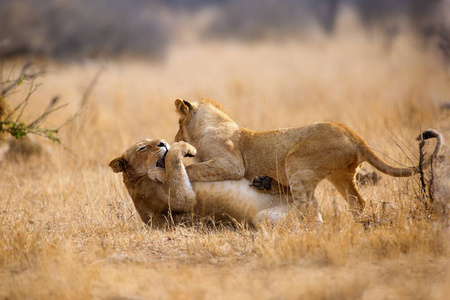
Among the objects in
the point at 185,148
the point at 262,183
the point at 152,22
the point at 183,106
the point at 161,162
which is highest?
the point at 152,22

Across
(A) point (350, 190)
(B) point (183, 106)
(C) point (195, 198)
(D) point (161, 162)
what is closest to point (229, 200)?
(C) point (195, 198)

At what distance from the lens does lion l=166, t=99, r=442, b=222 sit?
516cm

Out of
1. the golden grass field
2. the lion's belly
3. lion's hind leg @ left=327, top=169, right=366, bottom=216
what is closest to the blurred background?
the golden grass field

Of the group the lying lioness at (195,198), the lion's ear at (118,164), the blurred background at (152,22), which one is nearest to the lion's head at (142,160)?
the lion's ear at (118,164)

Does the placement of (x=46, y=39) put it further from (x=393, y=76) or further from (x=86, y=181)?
(x=86, y=181)

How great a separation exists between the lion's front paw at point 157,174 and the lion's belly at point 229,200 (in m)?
0.32

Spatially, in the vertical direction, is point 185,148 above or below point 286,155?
above

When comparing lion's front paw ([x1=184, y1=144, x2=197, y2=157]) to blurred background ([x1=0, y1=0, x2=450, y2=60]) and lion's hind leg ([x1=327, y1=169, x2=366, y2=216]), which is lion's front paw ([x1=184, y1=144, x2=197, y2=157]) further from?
blurred background ([x1=0, y1=0, x2=450, y2=60])

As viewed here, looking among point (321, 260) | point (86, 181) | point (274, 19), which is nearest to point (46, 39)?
point (274, 19)

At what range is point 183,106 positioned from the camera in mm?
6195

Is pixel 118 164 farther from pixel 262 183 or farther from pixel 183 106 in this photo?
pixel 262 183

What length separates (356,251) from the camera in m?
4.37

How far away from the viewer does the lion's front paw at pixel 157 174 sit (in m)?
5.58

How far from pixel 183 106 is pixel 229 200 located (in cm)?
132
